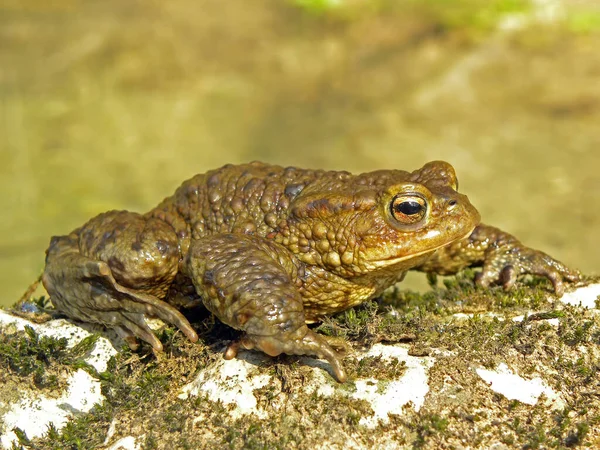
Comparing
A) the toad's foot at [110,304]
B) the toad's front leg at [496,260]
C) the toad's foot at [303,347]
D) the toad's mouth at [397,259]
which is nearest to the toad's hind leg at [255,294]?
the toad's foot at [303,347]

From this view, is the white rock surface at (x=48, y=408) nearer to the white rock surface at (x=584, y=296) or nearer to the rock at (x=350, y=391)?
the rock at (x=350, y=391)

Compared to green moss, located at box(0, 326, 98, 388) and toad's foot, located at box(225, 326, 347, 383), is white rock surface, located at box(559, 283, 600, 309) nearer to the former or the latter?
toad's foot, located at box(225, 326, 347, 383)

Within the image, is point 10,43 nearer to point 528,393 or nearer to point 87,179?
point 87,179

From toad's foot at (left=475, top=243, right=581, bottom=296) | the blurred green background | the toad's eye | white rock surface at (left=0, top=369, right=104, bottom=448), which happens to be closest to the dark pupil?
the toad's eye

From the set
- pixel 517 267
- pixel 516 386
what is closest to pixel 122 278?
pixel 516 386

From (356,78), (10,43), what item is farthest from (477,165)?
(10,43)

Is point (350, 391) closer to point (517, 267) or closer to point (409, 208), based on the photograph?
point (409, 208)
